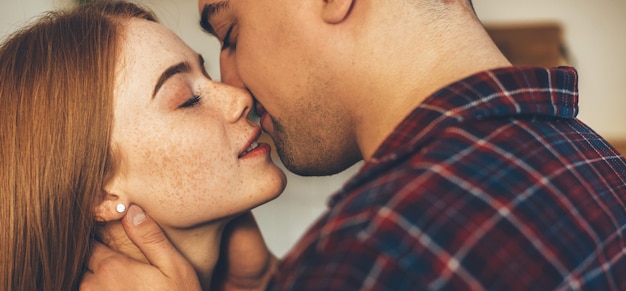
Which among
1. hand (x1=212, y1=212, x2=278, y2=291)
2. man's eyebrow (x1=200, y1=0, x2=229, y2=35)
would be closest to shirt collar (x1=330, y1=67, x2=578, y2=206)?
man's eyebrow (x1=200, y1=0, x2=229, y2=35)

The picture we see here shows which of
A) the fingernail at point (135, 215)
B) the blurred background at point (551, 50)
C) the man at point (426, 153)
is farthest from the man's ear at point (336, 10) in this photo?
the blurred background at point (551, 50)

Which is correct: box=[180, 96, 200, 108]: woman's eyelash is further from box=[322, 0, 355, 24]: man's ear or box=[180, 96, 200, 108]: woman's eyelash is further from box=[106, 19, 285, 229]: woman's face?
box=[322, 0, 355, 24]: man's ear

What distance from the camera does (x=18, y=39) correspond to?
4.71ft

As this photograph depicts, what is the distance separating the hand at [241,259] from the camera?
1645mm

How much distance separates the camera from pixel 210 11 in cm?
143

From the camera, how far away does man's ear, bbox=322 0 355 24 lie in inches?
47.9

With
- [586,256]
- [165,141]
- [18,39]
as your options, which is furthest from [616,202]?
[18,39]

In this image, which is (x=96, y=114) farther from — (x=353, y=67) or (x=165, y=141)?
(x=353, y=67)

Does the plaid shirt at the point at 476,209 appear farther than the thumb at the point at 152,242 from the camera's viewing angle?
No

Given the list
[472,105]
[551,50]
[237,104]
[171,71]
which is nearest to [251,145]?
[237,104]

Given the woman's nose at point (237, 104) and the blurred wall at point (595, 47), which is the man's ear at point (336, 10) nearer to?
the woman's nose at point (237, 104)

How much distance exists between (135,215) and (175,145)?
0.52ft

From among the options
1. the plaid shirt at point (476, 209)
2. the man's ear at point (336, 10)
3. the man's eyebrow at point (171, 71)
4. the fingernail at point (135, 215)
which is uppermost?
the man's ear at point (336, 10)

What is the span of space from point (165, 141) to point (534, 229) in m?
0.73
